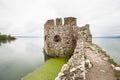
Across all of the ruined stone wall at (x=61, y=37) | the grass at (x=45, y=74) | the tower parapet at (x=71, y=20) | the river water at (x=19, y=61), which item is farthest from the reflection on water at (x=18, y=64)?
the tower parapet at (x=71, y=20)

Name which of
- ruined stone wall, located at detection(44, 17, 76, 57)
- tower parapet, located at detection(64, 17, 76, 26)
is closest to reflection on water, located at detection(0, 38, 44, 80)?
ruined stone wall, located at detection(44, 17, 76, 57)

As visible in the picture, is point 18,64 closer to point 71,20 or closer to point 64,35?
point 64,35

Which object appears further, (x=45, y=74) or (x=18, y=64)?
(x=18, y=64)

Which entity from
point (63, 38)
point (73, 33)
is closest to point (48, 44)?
point (63, 38)

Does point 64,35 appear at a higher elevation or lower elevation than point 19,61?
higher

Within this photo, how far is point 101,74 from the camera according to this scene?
743cm

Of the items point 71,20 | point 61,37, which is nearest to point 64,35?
point 61,37

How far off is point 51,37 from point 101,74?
11270 mm

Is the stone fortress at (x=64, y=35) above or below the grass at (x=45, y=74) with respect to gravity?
above

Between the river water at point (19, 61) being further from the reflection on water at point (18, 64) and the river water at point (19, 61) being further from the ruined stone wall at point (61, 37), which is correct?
the ruined stone wall at point (61, 37)

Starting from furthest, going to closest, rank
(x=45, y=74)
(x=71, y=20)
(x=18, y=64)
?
(x=18, y=64)
(x=71, y=20)
(x=45, y=74)

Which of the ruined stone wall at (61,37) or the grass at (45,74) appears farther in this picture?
the ruined stone wall at (61,37)

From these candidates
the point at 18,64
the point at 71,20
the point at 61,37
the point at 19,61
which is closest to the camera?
the point at 71,20

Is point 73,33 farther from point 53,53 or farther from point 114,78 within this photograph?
point 114,78
